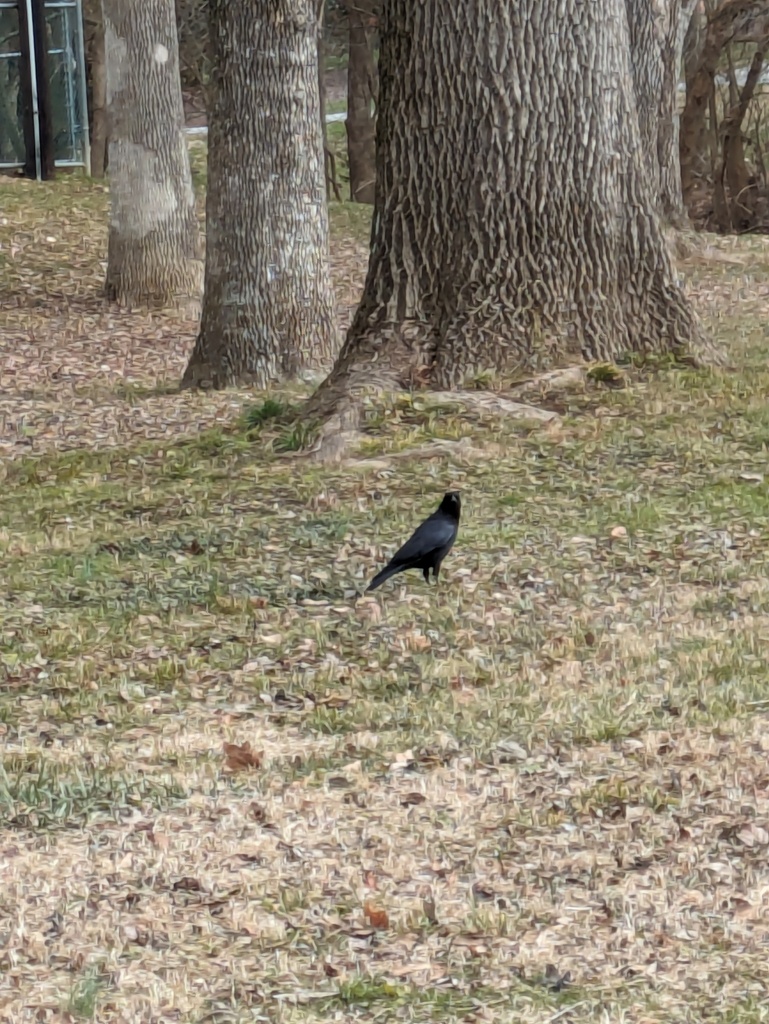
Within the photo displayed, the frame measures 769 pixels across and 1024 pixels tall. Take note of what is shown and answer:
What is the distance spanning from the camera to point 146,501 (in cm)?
870

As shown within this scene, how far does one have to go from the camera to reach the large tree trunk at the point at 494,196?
9422mm

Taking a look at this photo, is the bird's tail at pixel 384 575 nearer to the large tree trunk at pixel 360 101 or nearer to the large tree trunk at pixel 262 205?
the large tree trunk at pixel 262 205

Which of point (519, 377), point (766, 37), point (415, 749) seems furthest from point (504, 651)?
point (766, 37)

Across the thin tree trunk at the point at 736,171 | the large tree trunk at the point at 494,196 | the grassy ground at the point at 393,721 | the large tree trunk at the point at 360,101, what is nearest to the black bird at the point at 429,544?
the grassy ground at the point at 393,721

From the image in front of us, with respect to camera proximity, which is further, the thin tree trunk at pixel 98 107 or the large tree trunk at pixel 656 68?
the thin tree trunk at pixel 98 107

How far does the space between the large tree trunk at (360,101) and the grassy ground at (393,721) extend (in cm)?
1733

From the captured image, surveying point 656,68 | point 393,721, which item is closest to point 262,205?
point 656,68

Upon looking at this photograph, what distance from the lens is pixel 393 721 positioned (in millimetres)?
5793

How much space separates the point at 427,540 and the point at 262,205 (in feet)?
18.3

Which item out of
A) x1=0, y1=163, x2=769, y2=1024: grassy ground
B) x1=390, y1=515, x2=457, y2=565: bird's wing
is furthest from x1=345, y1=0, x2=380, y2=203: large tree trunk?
x1=390, y1=515, x2=457, y2=565: bird's wing

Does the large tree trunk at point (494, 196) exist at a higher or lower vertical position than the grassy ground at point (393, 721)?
higher

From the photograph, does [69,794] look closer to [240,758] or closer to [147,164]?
[240,758]

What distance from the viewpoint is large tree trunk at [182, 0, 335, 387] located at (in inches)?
→ 465

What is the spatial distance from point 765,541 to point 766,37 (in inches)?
592
